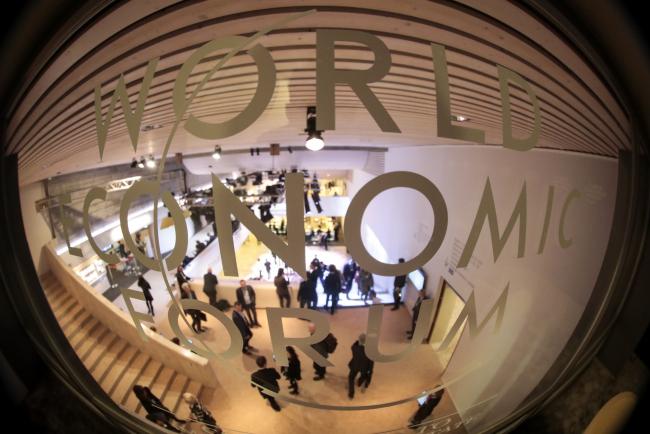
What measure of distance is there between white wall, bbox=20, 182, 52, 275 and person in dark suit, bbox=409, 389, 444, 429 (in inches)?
74.9

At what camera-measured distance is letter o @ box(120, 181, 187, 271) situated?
0.67 meters

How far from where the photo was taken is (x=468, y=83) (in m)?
0.75

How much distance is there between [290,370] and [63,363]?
1.02 m

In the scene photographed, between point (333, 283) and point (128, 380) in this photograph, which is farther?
point (333, 283)

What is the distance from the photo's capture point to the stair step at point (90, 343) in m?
1.00

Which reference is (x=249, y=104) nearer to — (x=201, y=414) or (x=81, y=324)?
(x=81, y=324)

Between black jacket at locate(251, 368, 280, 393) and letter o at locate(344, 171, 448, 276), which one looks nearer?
letter o at locate(344, 171, 448, 276)

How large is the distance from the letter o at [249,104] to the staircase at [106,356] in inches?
36.7

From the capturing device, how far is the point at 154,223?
0.66 meters

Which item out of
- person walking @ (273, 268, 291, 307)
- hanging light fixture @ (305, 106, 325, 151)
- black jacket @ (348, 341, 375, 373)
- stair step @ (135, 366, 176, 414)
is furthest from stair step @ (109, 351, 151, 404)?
hanging light fixture @ (305, 106, 325, 151)

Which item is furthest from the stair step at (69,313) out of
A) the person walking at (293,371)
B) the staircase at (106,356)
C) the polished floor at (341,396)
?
the person walking at (293,371)

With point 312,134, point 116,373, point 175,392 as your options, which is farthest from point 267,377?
point 312,134

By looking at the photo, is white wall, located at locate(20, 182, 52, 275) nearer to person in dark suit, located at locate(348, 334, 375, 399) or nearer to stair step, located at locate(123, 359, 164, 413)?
stair step, located at locate(123, 359, 164, 413)

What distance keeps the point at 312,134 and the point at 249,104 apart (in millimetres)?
236
